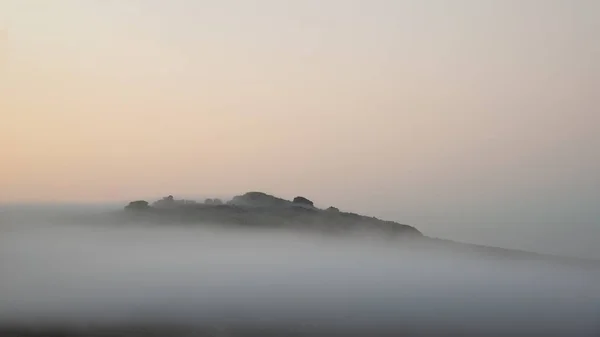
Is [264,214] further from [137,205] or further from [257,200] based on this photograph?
[137,205]

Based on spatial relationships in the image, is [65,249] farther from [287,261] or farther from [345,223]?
[345,223]

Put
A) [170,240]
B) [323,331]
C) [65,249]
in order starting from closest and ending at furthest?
[323,331]
[65,249]
[170,240]

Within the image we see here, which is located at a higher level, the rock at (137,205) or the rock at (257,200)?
the rock at (257,200)

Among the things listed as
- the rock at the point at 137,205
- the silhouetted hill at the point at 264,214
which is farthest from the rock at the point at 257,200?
the rock at the point at 137,205

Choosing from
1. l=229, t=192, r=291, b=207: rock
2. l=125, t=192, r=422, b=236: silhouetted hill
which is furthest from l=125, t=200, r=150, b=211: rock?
l=229, t=192, r=291, b=207: rock

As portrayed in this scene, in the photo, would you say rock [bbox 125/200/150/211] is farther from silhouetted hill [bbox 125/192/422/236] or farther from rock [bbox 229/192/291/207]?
rock [bbox 229/192/291/207]

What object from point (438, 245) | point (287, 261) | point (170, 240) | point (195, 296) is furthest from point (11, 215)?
point (438, 245)

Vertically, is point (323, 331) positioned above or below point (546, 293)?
below

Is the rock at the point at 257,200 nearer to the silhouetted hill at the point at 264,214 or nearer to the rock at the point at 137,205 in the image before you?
the silhouetted hill at the point at 264,214

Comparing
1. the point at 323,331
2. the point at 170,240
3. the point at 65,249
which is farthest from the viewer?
the point at 170,240

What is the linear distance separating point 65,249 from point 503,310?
6932 millimetres

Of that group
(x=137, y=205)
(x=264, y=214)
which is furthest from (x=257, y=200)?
(x=137, y=205)

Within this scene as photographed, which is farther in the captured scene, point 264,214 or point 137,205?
point 264,214

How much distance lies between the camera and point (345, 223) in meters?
7.86
